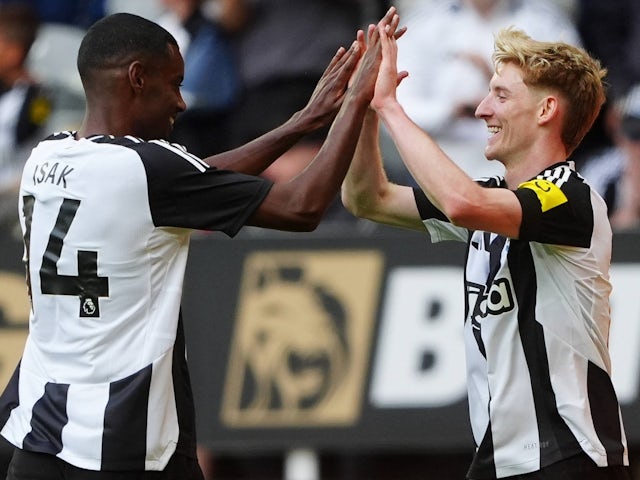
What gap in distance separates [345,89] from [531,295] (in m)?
0.97

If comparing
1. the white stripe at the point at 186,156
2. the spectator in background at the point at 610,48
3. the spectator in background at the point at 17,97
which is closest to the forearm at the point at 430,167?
the white stripe at the point at 186,156

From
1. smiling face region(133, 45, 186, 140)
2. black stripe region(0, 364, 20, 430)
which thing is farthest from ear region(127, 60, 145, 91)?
black stripe region(0, 364, 20, 430)

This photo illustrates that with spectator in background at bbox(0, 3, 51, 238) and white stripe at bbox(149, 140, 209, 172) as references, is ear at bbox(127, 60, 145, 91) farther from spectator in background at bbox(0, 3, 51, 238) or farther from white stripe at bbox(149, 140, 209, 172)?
spectator in background at bbox(0, 3, 51, 238)

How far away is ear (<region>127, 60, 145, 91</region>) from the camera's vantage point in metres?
4.61

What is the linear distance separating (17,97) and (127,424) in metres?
5.86

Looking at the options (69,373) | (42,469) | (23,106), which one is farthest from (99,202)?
(23,106)

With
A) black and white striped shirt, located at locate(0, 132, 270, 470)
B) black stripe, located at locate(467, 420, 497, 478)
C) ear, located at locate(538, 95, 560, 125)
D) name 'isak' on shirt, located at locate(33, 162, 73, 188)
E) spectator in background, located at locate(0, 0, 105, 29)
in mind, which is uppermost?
spectator in background, located at locate(0, 0, 105, 29)

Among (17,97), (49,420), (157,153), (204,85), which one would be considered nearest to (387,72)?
(157,153)

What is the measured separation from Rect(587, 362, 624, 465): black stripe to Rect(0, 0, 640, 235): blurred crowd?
406cm

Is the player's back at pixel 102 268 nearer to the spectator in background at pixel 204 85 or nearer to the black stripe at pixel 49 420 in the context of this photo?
the black stripe at pixel 49 420

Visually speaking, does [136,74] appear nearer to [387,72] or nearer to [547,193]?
[387,72]

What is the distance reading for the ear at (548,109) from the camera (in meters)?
4.83

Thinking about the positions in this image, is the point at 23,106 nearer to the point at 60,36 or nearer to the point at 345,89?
Result: the point at 60,36

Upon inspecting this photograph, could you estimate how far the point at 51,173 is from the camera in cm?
462
